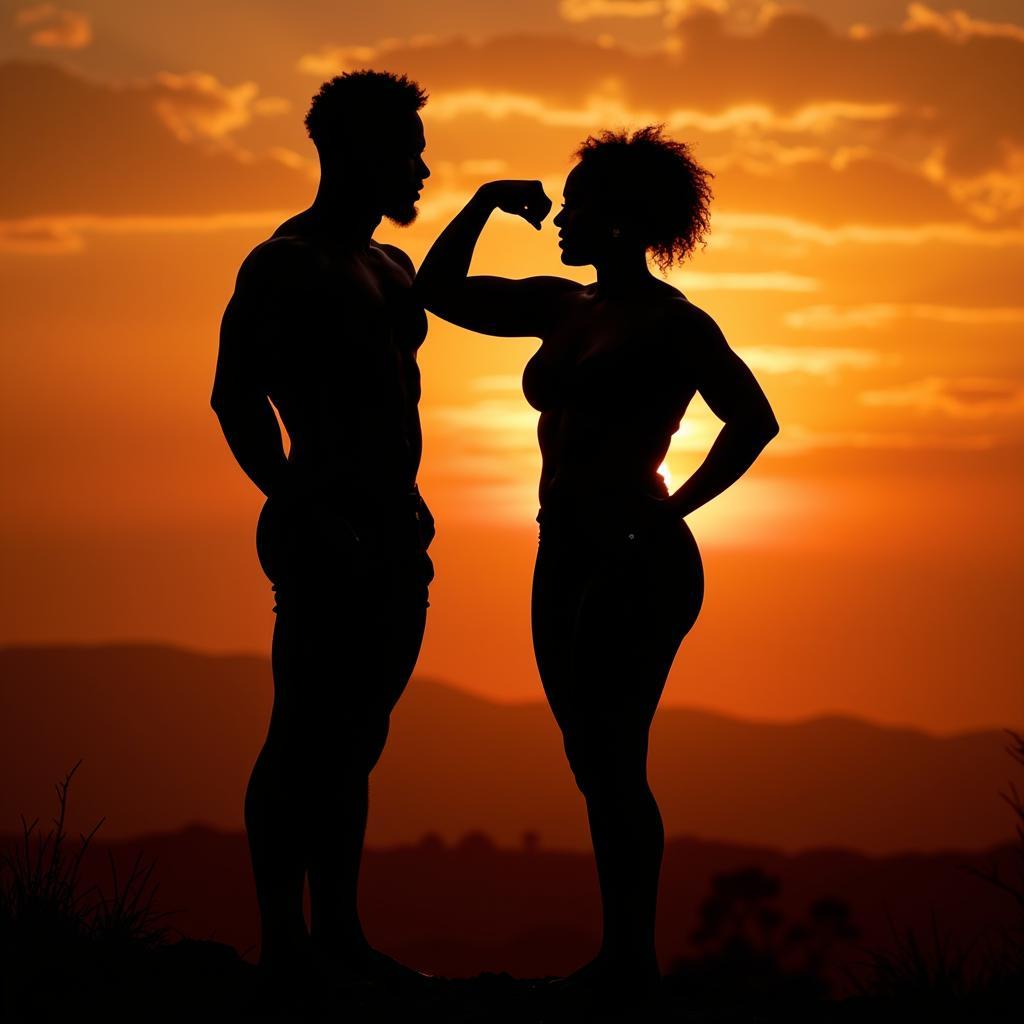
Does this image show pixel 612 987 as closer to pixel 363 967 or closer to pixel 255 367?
pixel 363 967

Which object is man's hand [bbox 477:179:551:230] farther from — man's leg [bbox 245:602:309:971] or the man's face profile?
man's leg [bbox 245:602:309:971]

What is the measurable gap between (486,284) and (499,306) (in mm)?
111

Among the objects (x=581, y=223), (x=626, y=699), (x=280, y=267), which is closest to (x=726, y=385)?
(x=581, y=223)

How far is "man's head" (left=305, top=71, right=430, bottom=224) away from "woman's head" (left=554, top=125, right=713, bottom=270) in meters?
0.76

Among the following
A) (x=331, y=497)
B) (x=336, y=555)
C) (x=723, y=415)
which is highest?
(x=723, y=415)

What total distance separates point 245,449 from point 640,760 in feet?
6.68

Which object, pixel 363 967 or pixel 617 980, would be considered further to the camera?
pixel 363 967

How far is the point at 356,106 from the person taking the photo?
7090mm

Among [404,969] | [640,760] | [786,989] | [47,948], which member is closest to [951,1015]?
[786,989]

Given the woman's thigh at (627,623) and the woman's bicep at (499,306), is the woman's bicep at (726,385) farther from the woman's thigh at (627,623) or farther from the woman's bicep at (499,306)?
the woman's bicep at (499,306)

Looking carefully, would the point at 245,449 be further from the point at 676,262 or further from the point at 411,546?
the point at 676,262

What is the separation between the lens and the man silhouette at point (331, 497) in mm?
6816

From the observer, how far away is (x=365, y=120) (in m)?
7.08

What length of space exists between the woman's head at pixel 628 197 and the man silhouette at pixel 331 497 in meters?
0.80
